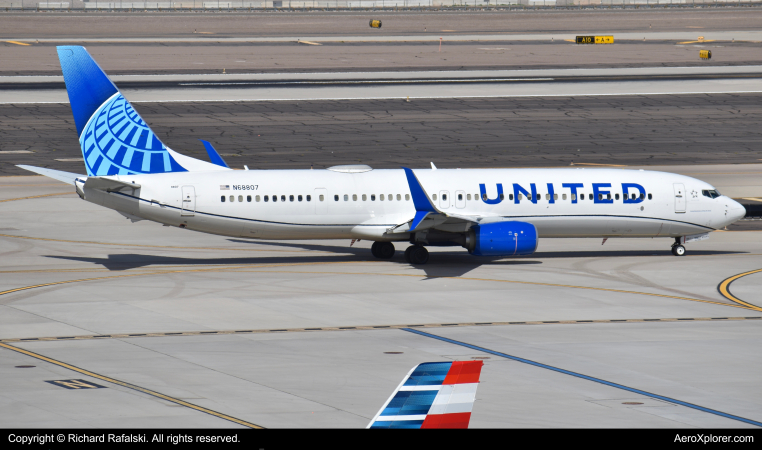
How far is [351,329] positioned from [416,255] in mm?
13220

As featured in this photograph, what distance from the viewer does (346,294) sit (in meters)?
39.8

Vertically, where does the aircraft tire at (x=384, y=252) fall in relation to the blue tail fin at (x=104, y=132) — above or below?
below

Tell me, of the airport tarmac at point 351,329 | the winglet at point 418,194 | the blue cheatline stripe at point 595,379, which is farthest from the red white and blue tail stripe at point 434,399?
the winglet at point 418,194

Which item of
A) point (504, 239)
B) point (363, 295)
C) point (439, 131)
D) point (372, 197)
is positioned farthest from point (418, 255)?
point (439, 131)

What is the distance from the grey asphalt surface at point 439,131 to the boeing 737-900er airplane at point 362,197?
2639cm

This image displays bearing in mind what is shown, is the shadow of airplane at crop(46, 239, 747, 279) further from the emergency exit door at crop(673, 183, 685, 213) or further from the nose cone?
the emergency exit door at crop(673, 183, 685, 213)

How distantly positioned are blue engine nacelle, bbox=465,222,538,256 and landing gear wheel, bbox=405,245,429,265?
9.62 feet

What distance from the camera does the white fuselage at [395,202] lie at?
4531 centimetres

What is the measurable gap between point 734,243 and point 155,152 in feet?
99.9

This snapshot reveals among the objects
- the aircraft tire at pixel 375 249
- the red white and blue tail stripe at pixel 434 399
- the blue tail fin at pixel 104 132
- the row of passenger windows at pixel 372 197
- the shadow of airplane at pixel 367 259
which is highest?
the blue tail fin at pixel 104 132

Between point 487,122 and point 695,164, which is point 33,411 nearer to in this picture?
point 695,164

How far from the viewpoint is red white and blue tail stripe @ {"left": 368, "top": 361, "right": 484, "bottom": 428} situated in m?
14.6

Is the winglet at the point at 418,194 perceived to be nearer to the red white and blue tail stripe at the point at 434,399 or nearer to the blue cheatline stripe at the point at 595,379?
the blue cheatline stripe at the point at 595,379

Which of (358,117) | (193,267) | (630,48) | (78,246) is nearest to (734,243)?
(193,267)
